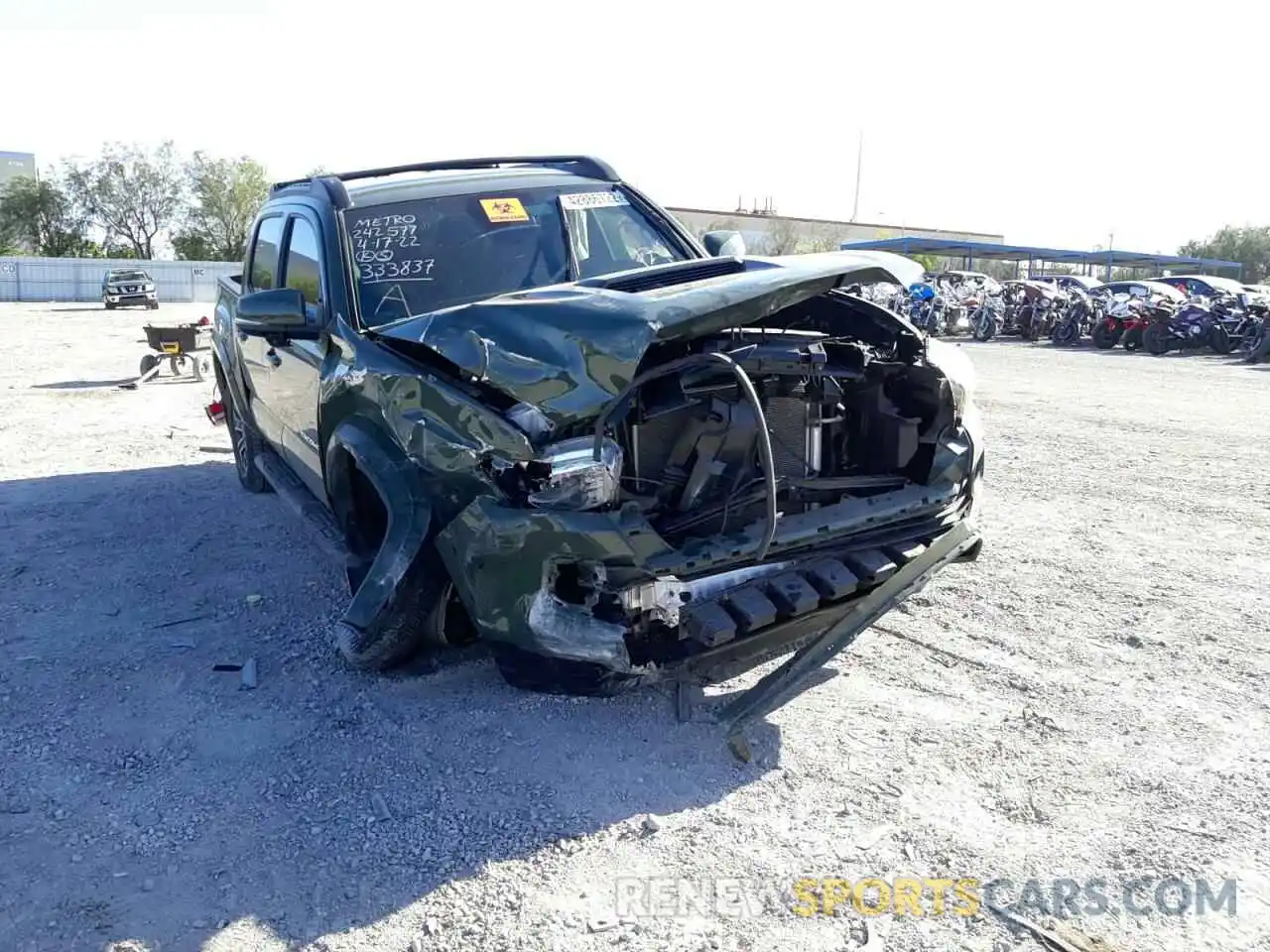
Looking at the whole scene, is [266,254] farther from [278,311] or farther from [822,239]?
[822,239]

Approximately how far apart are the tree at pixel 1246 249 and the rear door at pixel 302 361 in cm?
6509

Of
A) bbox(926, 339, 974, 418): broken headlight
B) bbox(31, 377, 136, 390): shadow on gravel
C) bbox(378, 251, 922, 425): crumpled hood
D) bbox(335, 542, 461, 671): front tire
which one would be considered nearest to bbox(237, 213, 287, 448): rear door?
bbox(335, 542, 461, 671): front tire

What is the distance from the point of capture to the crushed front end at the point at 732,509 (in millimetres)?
3021

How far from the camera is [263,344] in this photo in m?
5.36

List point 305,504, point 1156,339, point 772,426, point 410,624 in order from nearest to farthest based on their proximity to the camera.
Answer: point 410,624, point 772,426, point 305,504, point 1156,339

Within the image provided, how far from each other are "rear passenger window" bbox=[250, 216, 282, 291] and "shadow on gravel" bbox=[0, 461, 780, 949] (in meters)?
1.76

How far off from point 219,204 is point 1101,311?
5445 cm

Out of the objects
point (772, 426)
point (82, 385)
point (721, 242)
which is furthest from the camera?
point (82, 385)

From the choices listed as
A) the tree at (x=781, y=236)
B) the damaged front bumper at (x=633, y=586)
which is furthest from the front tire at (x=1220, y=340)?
the tree at (x=781, y=236)

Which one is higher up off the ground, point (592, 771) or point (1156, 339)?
point (1156, 339)

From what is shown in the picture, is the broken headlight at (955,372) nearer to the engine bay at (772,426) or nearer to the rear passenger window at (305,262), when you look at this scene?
the engine bay at (772,426)

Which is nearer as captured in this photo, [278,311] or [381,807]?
[381,807]

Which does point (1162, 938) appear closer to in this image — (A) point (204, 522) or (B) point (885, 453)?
(B) point (885, 453)

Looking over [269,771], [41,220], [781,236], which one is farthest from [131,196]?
[269,771]
